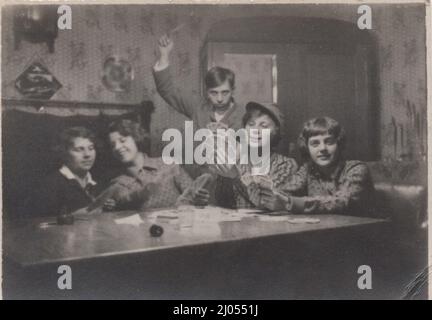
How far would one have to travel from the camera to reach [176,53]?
7.74ft

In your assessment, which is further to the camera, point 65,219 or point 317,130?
point 317,130

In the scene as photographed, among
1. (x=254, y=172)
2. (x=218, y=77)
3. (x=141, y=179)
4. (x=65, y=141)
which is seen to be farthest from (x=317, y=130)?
(x=65, y=141)

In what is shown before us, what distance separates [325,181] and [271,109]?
0.41m

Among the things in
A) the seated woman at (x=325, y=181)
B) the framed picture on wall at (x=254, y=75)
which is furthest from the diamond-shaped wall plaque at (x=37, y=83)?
the seated woman at (x=325, y=181)

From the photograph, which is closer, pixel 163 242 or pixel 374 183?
pixel 163 242

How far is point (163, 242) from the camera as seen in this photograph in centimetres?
222

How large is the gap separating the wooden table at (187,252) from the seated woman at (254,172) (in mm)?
85

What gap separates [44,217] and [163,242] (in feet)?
1.79

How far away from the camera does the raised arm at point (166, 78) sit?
236 centimetres

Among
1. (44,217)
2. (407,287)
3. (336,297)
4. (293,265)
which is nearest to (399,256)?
(407,287)

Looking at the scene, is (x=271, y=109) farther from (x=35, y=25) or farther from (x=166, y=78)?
(x=35, y=25)

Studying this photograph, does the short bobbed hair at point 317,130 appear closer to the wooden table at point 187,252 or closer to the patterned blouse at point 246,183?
the patterned blouse at point 246,183

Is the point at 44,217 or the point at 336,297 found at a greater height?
the point at 44,217
